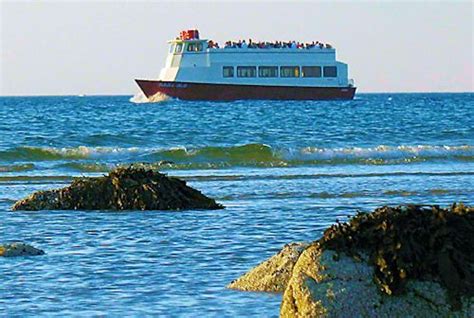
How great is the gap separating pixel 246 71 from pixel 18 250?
7582 centimetres

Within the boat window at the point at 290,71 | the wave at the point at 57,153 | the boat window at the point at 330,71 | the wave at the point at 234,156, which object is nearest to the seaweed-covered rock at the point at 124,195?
the wave at the point at 234,156

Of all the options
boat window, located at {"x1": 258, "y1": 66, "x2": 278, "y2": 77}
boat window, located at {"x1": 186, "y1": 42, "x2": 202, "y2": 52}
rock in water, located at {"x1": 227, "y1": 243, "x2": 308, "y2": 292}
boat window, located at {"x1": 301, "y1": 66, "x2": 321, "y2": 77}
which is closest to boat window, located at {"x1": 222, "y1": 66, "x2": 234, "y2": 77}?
boat window, located at {"x1": 258, "y1": 66, "x2": 278, "y2": 77}

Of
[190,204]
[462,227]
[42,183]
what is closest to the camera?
[462,227]

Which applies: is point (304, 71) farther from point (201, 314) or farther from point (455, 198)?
point (201, 314)

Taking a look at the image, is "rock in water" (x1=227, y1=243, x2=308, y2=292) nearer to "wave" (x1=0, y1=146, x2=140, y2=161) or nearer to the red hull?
"wave" (x1=0, y1=146, x2=140, y2=161)

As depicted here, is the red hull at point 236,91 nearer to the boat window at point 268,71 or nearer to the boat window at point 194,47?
the boat window at point 268,71

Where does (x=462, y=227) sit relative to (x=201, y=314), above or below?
above

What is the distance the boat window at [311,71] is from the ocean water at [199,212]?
142 ft

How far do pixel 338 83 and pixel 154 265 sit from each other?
8046cm

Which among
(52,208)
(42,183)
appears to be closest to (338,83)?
(42,183)

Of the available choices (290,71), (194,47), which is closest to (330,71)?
(290,71)

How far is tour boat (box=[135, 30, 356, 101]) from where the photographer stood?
8494 centimetres

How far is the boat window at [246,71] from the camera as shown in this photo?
282 ft

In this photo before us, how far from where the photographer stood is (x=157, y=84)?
283 ft
